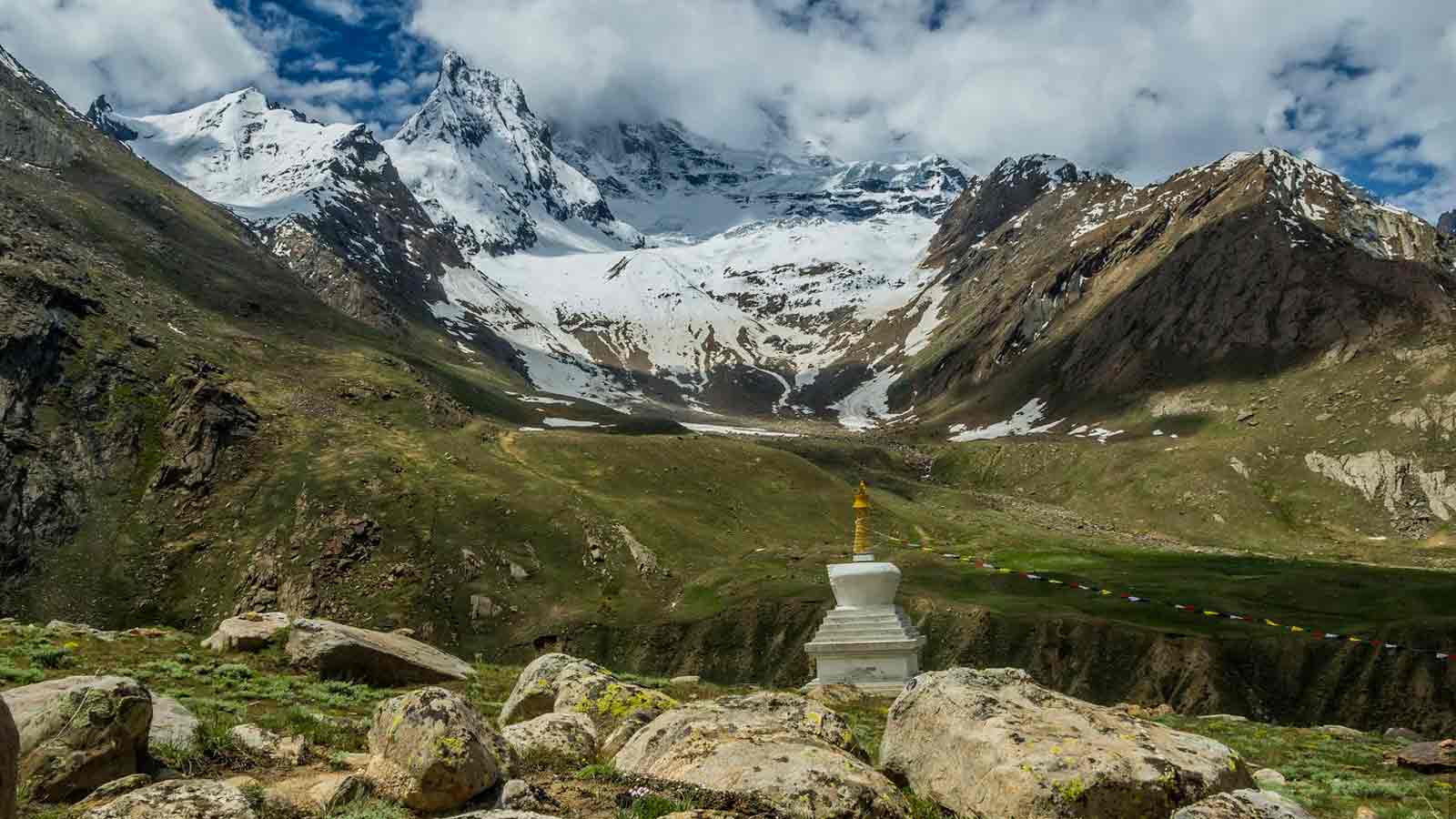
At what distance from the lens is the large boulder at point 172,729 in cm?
1502

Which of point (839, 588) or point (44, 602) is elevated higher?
point (839, 588)

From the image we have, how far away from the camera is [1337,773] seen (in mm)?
20516

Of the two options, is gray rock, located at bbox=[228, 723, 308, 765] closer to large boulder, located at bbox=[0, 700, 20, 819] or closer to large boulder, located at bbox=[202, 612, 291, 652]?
large boulder, located at bbox=[0, 700, 20, 819]

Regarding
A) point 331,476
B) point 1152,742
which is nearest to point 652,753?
point 1152,742

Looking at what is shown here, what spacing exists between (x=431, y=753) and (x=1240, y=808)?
9.39 m

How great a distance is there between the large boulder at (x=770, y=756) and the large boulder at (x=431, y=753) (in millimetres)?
2105

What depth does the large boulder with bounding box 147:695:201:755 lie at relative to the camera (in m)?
15.0

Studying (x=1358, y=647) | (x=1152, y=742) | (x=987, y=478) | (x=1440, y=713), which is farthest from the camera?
(x=987, y=478)

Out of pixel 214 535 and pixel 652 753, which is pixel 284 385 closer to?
pixel 214 535

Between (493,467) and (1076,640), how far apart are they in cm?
6486

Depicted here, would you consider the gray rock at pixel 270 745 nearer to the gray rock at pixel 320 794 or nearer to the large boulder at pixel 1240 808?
the gray rock at pixel 320 794

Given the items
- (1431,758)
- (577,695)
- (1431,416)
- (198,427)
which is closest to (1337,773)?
(1431,758)

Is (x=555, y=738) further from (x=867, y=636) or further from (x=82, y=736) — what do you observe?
(x=867, y=636)

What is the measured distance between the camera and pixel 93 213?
15538 cm
